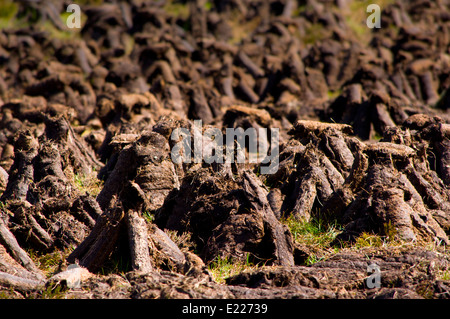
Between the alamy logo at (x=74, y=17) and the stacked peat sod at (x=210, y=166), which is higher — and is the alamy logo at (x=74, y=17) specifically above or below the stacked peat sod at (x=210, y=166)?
above

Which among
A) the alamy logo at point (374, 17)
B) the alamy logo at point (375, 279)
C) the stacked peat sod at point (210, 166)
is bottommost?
the alamy logo at point (375, 279)

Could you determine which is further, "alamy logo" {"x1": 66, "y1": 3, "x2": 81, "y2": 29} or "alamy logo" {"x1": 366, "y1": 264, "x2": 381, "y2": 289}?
"alamy logo" {"x1": 66, "y1": 3, "x2": 81, "y2": 29}

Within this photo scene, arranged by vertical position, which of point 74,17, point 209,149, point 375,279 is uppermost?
point 74,17

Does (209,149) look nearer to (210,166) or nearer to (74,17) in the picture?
(210,166)

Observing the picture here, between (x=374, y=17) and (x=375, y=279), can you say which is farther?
(x=374, y=17)

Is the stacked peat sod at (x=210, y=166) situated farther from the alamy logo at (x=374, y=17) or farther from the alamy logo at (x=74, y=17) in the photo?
the alamy logo at (x=74, y=17)

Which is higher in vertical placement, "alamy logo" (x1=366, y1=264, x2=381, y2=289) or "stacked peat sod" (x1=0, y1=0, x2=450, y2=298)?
"stacked peat sod" (x1=0, y1=0, x2=450, y2=298)

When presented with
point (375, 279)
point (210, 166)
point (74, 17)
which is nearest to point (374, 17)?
point (74, 17)

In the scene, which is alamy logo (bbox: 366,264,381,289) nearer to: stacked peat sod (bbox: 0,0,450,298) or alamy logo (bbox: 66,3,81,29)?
stacked peat sod (bbox: 0,0,450,298)

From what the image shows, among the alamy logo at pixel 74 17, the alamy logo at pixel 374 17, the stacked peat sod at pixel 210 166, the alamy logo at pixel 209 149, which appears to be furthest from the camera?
the alamy logo at pixel 74 17

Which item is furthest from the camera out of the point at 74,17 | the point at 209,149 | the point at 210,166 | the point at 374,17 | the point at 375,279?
the point at 74,17

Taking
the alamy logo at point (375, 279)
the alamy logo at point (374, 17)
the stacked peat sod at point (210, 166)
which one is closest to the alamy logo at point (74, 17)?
the stacked peat sod at point (210, 166)

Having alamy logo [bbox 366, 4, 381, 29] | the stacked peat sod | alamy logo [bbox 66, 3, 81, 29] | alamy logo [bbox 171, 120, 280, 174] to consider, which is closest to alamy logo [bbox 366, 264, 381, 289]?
the stacked peat sod

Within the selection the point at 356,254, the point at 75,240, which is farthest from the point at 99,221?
the point at 356,254
